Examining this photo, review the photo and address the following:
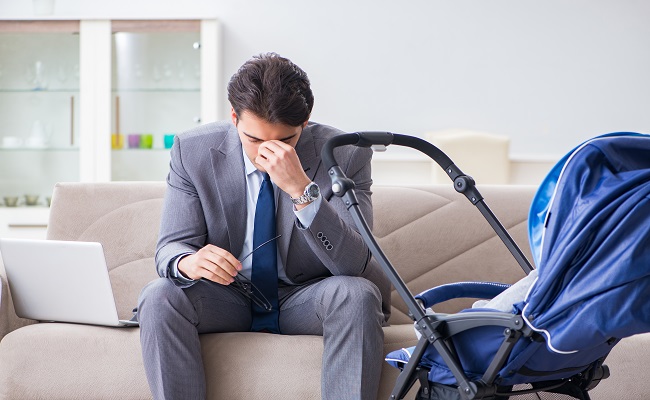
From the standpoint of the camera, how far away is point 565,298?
4.27 ft

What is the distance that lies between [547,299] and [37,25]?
4.18 meters

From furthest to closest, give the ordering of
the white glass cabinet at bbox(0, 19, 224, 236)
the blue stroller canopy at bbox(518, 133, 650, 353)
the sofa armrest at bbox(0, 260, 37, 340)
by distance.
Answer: the white glass cabinet at bbox(0, 19, 224, 236), the sofa armrest at bbox(0, 260, 37, 340), the blue stroller canopy at bbox(518, 133, 650, 353)

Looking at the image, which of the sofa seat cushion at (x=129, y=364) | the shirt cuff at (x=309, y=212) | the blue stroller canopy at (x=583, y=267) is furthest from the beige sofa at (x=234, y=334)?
the blue stroller canopy at (x=583, y=267)

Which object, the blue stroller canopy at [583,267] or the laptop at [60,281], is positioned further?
the laptop at [60,281]

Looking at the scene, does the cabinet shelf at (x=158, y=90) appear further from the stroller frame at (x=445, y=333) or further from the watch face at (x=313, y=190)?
the stroller frame at (x=445, y=333)

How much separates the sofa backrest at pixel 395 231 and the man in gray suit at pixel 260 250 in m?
0.38

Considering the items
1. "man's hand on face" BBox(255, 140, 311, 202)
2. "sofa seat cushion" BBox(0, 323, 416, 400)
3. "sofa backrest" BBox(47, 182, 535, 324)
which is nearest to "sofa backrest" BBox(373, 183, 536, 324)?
"sofa backrest" BBox(47, 182, 535, 324)

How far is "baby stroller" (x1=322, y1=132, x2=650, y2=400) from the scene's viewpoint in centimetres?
127

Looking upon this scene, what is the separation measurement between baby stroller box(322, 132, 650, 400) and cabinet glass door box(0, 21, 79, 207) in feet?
12.1

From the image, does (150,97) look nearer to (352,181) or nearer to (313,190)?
(313,190)

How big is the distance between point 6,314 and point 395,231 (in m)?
1.14

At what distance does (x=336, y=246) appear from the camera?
1.81 metres

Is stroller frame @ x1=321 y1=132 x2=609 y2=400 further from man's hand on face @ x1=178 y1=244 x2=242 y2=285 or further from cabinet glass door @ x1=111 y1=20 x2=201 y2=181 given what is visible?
cabinet glass door @ x1=111 y1=20 x2=201 y2=181

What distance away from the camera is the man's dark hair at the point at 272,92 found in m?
1.81
